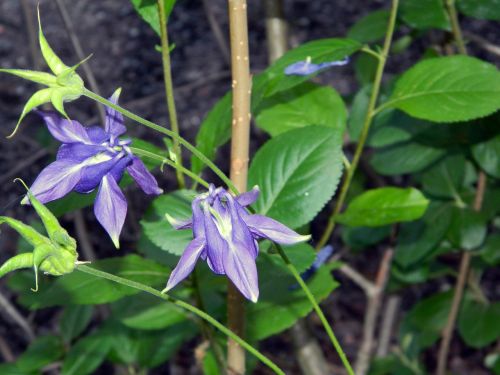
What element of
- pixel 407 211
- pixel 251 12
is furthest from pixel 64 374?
pixel 251 12

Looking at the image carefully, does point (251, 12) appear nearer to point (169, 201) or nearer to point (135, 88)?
point (135, 88)

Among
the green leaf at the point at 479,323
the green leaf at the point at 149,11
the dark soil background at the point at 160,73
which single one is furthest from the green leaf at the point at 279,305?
the dark soil background at the point at 160,73

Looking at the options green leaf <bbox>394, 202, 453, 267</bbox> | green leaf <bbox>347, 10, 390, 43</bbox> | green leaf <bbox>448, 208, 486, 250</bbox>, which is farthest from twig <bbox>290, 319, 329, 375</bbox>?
green leaf <bbox>347, 10, 390, 43</bbox>

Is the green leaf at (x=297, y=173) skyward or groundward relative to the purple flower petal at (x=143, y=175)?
groundward

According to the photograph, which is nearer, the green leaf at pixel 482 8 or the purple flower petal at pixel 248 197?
the purple flower petal at pixel 248 197

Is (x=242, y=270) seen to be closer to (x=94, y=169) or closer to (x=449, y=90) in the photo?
(x=94, y=169)

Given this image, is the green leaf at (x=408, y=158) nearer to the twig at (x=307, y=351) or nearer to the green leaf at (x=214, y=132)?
the twig at (x=307, y=351)

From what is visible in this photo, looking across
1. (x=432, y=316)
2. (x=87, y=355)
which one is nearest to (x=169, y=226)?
(x=87, y=355)

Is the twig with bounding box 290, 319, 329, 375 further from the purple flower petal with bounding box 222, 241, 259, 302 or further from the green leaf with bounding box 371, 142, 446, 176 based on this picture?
the purple flower petal with bounding box 222, 241, 259, 302
